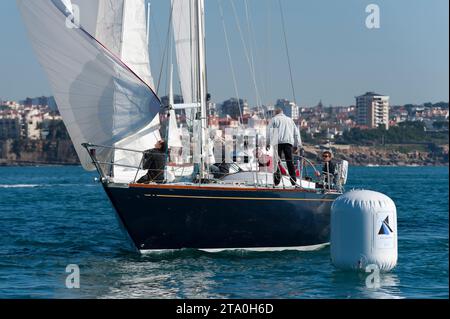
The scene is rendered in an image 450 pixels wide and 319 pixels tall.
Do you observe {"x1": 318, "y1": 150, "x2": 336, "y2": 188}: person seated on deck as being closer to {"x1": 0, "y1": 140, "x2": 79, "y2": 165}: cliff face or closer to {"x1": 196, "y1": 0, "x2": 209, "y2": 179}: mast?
{"x1": 196, "y1": 0, "x2": 209, "y2": 179}: mast

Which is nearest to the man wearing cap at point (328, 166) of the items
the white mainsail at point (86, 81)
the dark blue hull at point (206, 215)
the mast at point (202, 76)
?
the dark blue hull at point (206, 215)

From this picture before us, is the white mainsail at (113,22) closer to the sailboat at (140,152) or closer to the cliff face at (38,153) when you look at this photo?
the sailboat at (140,152)

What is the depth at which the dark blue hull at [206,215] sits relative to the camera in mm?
17750

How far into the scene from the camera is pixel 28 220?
30.5 metres

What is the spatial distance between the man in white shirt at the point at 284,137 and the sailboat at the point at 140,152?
378 mm

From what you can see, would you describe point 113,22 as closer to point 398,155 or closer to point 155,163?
point 155,163

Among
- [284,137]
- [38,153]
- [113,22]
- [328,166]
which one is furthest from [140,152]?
[38,153]

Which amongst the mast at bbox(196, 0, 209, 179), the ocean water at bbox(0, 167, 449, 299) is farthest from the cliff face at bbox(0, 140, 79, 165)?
the mast at bbox(196, 0, 209, 179)

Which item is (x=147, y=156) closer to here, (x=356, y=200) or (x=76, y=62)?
(x=76, y=62)

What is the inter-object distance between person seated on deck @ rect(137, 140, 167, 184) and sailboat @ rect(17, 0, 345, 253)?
171mm

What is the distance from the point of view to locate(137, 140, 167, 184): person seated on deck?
59.9 ft

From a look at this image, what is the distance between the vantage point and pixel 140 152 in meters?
18.4
